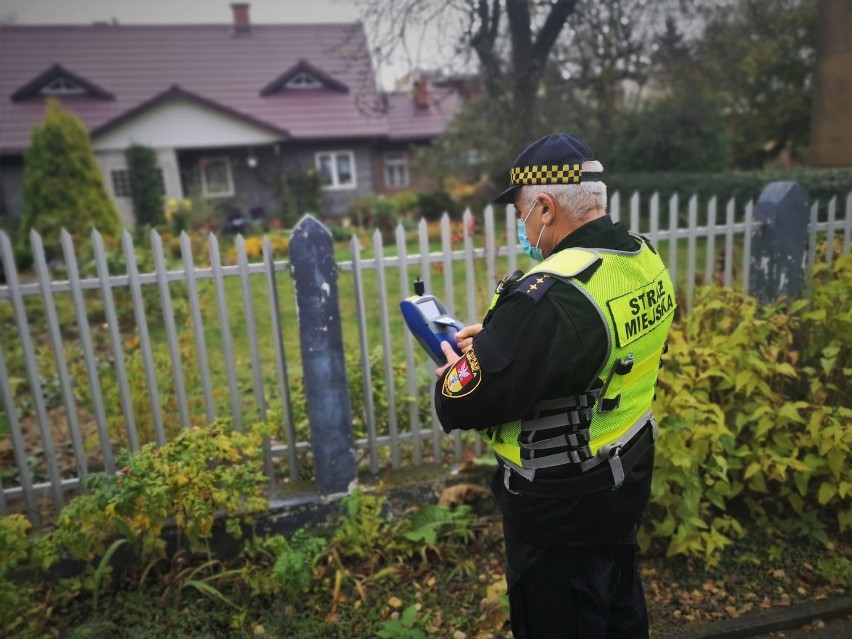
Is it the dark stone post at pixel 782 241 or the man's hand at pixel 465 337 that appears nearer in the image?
the man's hand at pixel 465 337

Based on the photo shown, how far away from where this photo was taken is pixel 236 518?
2936mm

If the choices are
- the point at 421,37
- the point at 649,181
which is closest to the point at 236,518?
the point at 421,37

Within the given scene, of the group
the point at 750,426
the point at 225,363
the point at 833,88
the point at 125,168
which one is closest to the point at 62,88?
the point at 125,168

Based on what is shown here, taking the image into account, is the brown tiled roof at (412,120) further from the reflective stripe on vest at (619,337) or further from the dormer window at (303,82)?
the reflective stripe on vest at (619,337)

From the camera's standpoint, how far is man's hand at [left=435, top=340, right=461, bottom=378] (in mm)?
1823

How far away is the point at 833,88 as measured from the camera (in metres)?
10.5

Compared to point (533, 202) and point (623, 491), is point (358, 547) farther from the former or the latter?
point (533, 202)

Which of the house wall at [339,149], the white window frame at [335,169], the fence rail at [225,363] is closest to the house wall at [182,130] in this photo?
the house wall at [339,149]

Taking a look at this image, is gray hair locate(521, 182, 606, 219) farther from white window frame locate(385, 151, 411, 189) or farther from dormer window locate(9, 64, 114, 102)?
dormer window locate(9, 64, 114, 102)

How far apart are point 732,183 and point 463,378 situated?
1209 centimetres

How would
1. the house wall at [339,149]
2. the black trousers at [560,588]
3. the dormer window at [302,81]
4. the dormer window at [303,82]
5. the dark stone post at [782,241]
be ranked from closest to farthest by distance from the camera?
the black trousers at [560,588]
the dark stone post at [782,241]
the house wall at [339,149]
the dormer window at [302,81]
the dormer window at [303,82]

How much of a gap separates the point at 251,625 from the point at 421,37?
5.70m

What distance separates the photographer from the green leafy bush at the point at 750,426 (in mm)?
2818

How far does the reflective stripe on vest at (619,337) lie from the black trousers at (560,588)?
30cm
